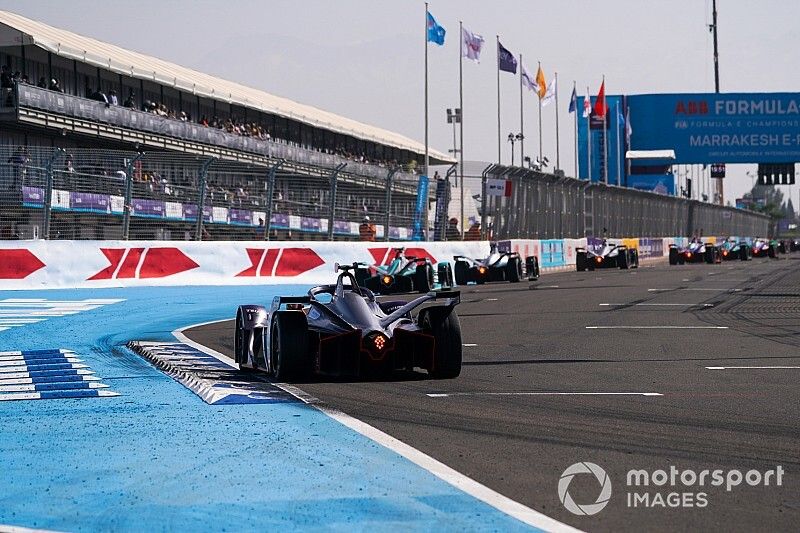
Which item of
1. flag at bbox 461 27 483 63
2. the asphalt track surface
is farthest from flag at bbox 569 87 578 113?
the asphalt track surface

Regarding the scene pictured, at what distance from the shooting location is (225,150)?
4653cm

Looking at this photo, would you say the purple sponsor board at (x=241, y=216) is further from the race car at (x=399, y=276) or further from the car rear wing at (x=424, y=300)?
the car rear wing at (x=424, y=300)

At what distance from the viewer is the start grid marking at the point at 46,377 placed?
8980mm

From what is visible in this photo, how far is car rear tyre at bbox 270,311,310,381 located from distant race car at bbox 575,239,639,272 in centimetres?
3103

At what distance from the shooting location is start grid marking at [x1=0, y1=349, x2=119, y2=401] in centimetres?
898

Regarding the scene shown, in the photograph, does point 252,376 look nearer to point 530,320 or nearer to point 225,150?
point 530,320

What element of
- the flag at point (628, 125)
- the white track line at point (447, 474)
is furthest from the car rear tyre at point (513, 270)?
the flag at point (628, 125)

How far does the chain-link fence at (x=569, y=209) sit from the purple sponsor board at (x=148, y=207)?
12.0 m

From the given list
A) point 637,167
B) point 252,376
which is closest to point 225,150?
point 252,376

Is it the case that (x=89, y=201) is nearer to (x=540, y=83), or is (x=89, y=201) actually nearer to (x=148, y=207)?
(x=148, y=207)

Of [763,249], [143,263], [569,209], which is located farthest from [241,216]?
[763,249]

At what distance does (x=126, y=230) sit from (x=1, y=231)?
2390 millimetres

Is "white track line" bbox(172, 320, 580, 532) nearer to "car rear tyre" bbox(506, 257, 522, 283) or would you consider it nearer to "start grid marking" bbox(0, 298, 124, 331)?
"start grid marking" bbox(0, 298, 124, 331)

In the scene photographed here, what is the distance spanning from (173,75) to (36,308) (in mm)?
31999
